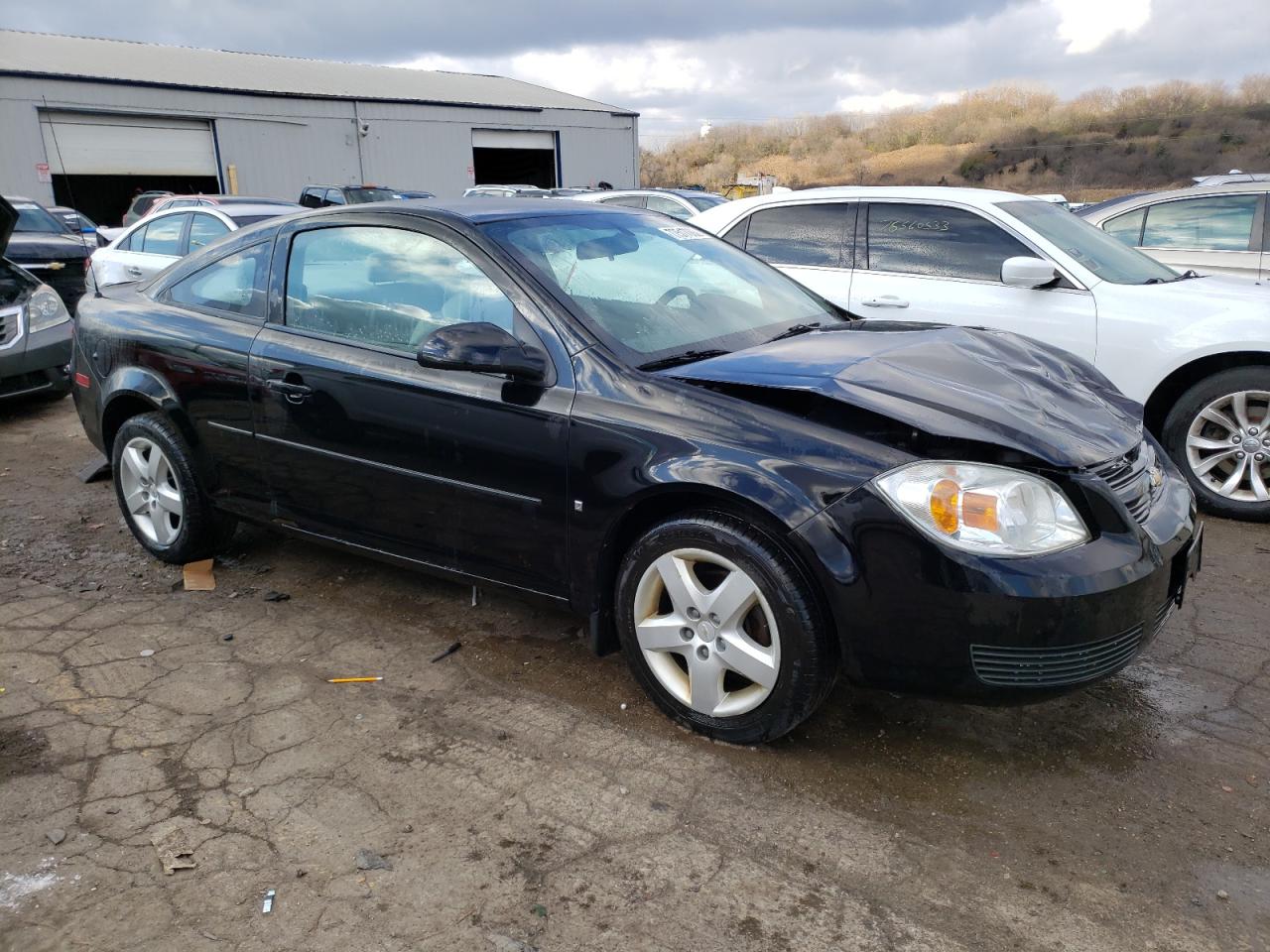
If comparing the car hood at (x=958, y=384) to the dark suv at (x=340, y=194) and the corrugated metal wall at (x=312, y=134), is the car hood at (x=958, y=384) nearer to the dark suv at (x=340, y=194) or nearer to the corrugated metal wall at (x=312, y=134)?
the dark suv at (x=340, y=194)

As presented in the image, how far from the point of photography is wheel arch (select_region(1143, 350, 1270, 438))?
4887 millimetres

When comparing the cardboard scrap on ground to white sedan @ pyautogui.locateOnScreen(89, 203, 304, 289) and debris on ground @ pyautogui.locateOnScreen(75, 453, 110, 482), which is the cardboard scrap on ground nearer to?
debris on ground @ pyautogui.locateOnScreen(75, 453, 110, 482)

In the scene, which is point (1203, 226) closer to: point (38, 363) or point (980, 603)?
point (980, 603)

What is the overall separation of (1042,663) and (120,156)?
28967 millimetres

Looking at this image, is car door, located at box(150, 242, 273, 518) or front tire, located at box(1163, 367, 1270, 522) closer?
car door, located at box(150, 242, 273, 518)

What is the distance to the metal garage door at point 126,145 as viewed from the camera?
2430 cm

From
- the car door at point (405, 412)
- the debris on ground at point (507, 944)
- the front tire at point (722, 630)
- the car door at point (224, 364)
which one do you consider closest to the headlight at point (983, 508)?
the front tire at point (722, 630)

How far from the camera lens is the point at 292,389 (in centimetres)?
363

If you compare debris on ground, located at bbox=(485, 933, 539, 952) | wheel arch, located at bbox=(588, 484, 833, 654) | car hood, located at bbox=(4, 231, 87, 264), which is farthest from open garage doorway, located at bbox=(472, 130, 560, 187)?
debris on ground, located at bbox=(485, 933, 539, 952)

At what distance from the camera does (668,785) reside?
2.75 m

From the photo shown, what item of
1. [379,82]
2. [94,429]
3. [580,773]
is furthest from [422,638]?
[379,82]

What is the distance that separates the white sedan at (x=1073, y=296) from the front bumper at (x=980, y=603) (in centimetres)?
282

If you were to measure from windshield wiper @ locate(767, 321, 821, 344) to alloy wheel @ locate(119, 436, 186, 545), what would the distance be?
2.70 meters

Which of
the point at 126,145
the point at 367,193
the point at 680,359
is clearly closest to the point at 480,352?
the point at 680,359
